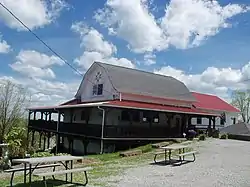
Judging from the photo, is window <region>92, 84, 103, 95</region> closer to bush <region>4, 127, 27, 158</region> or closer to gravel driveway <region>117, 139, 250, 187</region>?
bush <region>4, 127, 27, 158</region>

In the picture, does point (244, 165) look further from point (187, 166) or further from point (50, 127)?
point (50, 127)

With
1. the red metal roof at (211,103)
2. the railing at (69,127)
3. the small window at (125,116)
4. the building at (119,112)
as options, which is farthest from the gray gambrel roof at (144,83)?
A: the red metal roof at (211,103)

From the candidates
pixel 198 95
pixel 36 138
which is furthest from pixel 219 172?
pixel 198 95

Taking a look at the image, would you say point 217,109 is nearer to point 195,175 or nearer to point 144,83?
point 144,83

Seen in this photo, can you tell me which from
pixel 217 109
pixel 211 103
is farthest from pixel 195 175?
pixel 211 103

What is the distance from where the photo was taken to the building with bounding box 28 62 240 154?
25953mm

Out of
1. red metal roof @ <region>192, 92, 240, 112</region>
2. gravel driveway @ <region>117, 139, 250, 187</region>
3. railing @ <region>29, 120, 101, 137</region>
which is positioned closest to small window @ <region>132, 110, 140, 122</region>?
railing @ <region>29, 120, 101, 137</region>

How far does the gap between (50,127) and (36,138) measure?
11.4 m

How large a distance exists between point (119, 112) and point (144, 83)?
5392 millimetres

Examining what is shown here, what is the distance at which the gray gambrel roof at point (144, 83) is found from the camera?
30.8 metres

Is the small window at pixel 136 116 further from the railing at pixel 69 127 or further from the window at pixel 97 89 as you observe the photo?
the railing at pixel 69 127

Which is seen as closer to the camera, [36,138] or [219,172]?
[219,172]

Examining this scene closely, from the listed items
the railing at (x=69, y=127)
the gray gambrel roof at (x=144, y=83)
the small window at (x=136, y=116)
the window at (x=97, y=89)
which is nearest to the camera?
the railing at (x=69, y=127)

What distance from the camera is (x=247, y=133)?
3506cm
